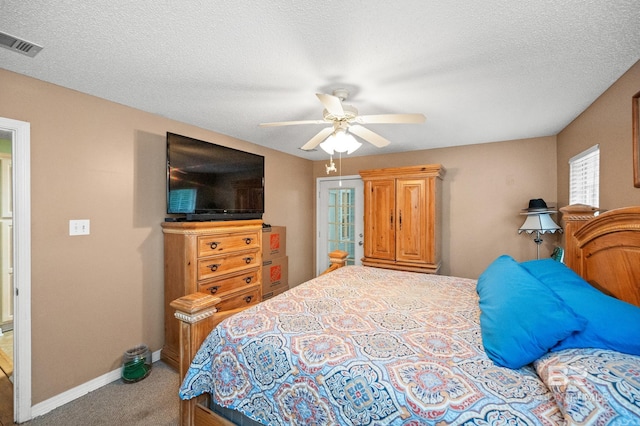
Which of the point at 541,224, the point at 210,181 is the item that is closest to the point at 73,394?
the point at 210,181

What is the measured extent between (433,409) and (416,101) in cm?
216

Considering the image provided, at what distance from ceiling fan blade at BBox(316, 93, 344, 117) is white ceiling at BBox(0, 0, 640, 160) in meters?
0.25

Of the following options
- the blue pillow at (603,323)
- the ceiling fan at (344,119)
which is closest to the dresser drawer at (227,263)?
the ceiling fan at (344,119)

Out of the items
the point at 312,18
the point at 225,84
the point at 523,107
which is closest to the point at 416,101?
the point at 523,107

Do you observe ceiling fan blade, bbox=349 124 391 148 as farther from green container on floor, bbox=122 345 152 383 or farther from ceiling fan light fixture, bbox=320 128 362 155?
green container on floor, bbox=122 345 152 383

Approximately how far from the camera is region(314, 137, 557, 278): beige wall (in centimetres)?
341

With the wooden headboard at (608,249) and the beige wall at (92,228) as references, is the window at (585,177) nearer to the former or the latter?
the wooden headboard at (608,249)

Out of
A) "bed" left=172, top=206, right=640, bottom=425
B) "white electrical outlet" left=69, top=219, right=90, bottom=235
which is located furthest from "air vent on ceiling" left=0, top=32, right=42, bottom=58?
"bed" left=172, top=206, right=640, bottom=425

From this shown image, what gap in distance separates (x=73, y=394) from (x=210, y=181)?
6.70 feet

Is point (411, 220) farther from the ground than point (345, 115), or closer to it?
closer to it

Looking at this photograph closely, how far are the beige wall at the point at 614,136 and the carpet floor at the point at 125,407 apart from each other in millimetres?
3431

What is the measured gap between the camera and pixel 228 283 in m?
2.75

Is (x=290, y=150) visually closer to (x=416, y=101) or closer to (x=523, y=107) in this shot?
(x=416, y=101)

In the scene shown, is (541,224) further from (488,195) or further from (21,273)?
(21,273)
